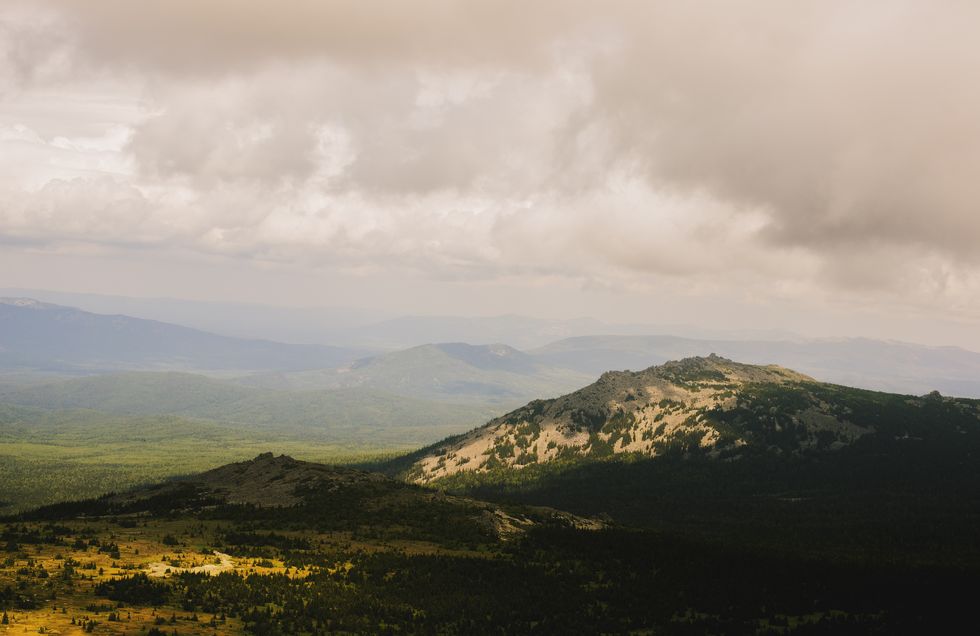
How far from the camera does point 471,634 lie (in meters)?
60.4

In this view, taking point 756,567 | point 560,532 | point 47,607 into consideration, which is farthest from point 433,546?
point 47,607

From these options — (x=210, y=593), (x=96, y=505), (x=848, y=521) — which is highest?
(x=210, y=593)

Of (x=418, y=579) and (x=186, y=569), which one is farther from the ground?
(x=186, y=569)

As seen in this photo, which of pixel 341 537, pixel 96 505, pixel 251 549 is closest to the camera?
A: pixel 251 549

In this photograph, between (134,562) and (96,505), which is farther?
(96,505)

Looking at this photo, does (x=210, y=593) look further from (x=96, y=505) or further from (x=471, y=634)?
(x=96, y=505)

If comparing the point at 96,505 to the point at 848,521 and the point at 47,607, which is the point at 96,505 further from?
the point at 848,521

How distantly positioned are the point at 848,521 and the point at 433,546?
15617 cm

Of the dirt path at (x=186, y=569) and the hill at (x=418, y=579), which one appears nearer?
the hill at (x=418, y=579)

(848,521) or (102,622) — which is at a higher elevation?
(102,622)

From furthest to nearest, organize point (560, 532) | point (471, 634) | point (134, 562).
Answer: point (560, 532), point (134, 562), point (471, 634)

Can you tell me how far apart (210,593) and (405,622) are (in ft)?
65.6

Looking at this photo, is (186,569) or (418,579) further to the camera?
(418,579)

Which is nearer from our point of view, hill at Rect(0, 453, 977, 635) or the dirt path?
hill at Rect(0, 453, 977, 635)
